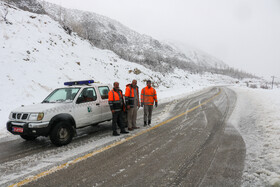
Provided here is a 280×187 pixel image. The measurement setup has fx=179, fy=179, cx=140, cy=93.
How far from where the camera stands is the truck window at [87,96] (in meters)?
6.00

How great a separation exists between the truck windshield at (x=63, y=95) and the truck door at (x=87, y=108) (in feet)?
0.93

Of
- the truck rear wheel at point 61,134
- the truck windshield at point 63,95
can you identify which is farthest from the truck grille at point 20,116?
the truck windshield at point 63,95

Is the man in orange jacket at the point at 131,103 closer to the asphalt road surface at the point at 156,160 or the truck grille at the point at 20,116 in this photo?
the asphalt road surface at the point at 156,160

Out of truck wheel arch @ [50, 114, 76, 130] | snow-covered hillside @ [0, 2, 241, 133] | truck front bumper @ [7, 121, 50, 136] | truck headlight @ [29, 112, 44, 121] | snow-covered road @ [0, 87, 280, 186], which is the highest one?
snow-covered hillside @ [0, 2, 241, 133]

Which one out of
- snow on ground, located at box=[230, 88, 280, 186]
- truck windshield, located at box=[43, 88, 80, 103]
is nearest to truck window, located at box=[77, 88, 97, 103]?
truck windshield, located at box=[43, 88, 80, 103]

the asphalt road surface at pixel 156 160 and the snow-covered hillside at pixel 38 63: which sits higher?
the snow-covered hillside at pixel 38 63

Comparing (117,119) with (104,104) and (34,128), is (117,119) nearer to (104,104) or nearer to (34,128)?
(104,104)

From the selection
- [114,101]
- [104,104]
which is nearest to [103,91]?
[104,104]

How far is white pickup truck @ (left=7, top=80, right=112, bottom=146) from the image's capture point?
491 cm

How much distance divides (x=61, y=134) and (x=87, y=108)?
1.20m

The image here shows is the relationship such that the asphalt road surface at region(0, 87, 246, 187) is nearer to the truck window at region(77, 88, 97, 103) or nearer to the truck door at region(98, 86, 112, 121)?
the truck door at region(98, 86, 112, 121)

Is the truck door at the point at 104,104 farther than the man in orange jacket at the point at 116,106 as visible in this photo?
Yes

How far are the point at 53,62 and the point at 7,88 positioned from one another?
21.4 feet

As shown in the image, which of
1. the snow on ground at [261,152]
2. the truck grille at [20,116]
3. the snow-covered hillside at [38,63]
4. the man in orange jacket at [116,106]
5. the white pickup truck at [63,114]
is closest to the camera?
the snow on ground at [261,152]
